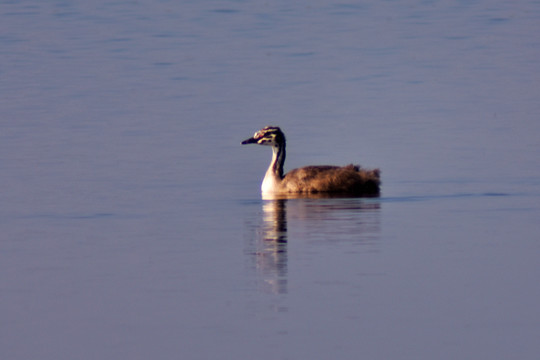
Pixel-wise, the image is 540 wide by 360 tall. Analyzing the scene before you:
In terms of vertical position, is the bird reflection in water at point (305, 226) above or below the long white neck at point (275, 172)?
below

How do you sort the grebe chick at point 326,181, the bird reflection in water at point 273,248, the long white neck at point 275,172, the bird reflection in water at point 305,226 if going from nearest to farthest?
the bird reflection in water at point 273,248 → the bird reflection in water at point 305,226 → the grebe chick at point 326,181 → the long white neck at point 275,172

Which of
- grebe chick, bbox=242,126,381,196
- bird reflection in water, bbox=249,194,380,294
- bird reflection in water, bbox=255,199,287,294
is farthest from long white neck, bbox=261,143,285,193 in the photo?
bird reflection in water, bbox=255,199,287,294

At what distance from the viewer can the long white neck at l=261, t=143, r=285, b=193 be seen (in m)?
22.5

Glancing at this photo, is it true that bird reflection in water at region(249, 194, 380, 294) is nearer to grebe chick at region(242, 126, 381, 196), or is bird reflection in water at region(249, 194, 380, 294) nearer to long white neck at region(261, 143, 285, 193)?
grebe chick at region(242, 126, 381, 196)

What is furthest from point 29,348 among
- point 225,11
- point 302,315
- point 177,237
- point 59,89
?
point 225,11

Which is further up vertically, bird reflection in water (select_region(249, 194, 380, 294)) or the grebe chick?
the grebe chick

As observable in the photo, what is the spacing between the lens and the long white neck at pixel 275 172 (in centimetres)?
2252

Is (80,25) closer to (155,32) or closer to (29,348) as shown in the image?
(155,32)

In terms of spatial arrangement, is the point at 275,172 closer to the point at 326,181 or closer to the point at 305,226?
the point at 326,181

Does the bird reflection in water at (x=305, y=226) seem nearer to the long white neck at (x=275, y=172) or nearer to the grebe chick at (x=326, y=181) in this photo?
the grebe chick at (x=326, y=181)

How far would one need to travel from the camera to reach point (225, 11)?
55.9 m

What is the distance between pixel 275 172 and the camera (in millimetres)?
23297

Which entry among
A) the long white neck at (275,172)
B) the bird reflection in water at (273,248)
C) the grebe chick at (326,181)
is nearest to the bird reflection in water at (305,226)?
the bird reflection in water at (273,248)

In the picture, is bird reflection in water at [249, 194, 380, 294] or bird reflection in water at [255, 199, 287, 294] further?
bird reflection in water at [249, 194, 380, 294]
